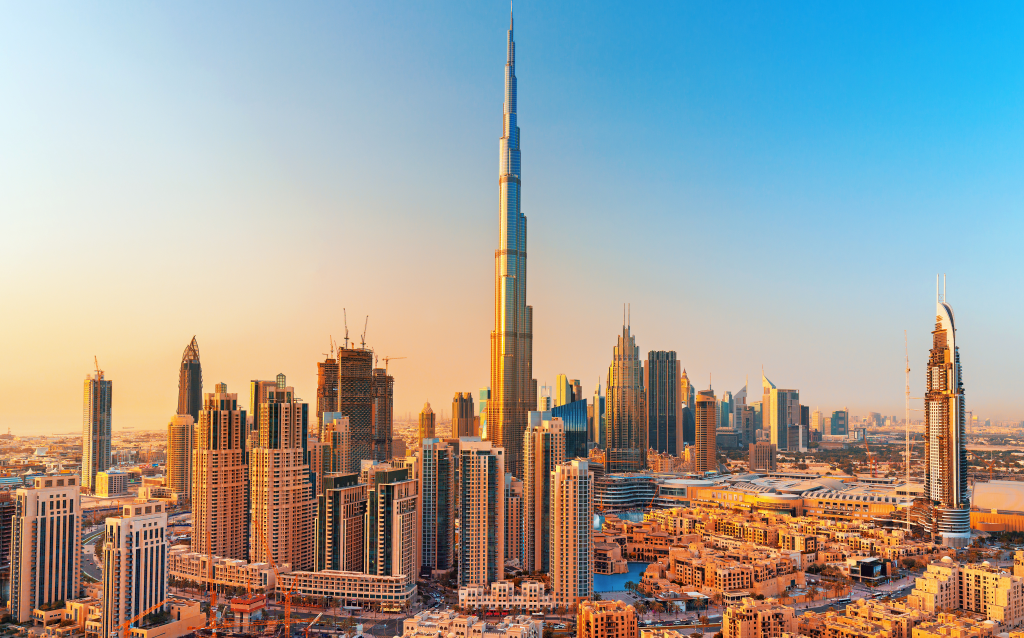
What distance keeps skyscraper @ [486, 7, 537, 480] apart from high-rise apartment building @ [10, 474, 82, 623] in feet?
84.0

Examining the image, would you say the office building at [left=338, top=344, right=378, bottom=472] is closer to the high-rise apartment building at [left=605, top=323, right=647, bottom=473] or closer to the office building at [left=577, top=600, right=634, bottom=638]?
the high-rise apartment building at [left=605, top=323, right=647, bottom=473]

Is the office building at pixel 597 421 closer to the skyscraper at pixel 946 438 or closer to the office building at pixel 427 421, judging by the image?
Answer: the office building at pixel 427 421

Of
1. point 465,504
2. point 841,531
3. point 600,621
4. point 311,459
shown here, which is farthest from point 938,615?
point 311,459

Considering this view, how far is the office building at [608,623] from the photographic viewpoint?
43.1 feet

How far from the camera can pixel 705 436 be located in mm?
43031

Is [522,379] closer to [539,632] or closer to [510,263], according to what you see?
[510,263]

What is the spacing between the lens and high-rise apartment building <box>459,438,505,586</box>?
16547 mm

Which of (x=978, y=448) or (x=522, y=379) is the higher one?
(x=522, y=379)

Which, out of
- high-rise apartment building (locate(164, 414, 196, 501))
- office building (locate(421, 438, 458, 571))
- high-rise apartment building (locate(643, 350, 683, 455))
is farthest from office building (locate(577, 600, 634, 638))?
high-rise apartment building (locate(643, 350, 683, 455))

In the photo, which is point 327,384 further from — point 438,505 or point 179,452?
point 438,505

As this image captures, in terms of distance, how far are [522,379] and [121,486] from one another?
61.9ft

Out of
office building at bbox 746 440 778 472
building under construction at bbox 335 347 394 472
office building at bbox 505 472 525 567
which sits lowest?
office building at bbox 746 440 778 472

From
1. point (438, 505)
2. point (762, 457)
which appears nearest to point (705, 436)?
point (762, 457)

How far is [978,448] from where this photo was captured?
42.9 meters
